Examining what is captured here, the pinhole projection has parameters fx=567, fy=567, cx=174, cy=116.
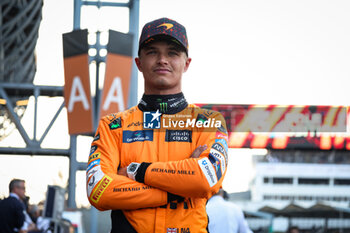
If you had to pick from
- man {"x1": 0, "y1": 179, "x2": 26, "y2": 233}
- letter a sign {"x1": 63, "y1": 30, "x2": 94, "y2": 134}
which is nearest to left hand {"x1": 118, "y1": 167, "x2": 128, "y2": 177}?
man {"x1": 0, "y1": 179, "x2": 26, "y2": 233}

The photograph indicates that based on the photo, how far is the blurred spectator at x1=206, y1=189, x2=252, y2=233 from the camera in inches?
195

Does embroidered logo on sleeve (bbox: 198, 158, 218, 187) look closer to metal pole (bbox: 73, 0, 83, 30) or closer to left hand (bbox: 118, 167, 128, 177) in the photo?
left hand (bbox: 118, 167, 128, 177)

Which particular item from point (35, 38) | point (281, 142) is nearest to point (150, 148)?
point (281, 142)

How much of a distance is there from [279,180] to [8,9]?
80.0 m

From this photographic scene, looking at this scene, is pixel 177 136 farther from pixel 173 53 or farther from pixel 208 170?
pixel 173 53

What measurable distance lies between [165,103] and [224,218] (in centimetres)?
261

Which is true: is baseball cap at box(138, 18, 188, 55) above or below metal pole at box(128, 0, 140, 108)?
below

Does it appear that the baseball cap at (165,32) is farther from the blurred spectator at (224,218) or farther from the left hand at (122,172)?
the blurred spectator at (224,218)

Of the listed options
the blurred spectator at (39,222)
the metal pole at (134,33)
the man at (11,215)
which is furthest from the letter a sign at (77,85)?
the blurred spectator at (39,222)

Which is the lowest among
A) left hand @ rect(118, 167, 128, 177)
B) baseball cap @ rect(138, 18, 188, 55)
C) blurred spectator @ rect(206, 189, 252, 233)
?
blurred spectator @ rect(206, 189, 252, 233)

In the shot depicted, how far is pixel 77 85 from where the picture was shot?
9570 mm

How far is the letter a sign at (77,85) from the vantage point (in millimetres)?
9234

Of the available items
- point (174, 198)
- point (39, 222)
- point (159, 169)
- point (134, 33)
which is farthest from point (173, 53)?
point (39, 222)

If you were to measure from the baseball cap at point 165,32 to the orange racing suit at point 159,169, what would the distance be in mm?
327
